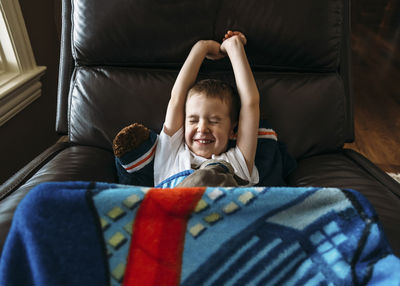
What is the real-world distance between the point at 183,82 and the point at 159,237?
635mm

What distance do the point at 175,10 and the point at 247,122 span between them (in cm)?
47

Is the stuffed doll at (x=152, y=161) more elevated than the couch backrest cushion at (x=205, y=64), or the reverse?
the couch backrest cushion at (x=205, y=64)

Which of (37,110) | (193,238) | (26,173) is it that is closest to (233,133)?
(193,238)

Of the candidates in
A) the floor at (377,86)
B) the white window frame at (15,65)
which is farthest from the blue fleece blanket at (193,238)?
the floor at (377,86)

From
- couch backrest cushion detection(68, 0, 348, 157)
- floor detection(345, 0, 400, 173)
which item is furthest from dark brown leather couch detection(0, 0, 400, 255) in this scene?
floor detection(345, 0, 400, 173)

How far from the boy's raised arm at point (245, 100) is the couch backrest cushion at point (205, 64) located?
0.08m

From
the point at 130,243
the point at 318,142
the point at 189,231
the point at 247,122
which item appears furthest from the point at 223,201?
the point at 318,142

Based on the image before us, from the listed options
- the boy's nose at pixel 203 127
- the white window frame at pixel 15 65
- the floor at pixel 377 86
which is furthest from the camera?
the floor at pixel 377 86

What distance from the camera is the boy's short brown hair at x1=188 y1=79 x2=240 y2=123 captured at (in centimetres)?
102

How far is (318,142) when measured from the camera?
3.67 ft

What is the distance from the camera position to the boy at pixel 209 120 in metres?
1.01

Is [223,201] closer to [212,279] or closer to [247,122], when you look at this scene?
[212,279]

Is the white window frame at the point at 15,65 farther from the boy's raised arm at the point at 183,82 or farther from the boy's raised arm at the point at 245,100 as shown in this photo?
the boy's raised arm at the point at 245,100

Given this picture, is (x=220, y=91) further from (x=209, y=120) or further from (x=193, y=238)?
(x=193, y=238)
